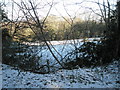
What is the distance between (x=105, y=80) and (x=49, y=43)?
2985mm

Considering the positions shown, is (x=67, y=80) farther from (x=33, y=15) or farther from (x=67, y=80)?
(x=33, y=15)

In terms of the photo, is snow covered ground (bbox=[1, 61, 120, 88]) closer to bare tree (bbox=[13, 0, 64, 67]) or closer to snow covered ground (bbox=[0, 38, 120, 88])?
snow covered ground (bbox=[0, 38, 120, 88])

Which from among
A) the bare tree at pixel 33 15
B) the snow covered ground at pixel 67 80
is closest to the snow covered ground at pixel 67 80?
the snow covered ground at pixel 67 80

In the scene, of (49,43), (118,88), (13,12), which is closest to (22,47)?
(49,43)

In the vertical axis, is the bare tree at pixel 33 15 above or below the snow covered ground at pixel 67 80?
above

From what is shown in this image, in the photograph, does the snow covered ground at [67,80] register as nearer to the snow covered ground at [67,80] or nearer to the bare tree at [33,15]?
the snow covered ground at [67,80]

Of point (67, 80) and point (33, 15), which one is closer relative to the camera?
point (67, 80)

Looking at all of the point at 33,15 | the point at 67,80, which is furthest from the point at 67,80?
the point at 33,15

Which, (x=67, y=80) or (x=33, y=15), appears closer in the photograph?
(x=67, y=80)

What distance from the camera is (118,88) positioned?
7.83 ft

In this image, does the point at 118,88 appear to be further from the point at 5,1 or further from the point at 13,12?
the point at 5,1

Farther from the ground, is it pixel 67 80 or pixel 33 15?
pixel 33 15

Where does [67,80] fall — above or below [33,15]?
below

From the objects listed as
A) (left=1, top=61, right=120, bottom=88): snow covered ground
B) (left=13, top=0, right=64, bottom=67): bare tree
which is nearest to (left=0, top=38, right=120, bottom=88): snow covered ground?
(left=1, top=61, right=120, bottom=88): snow covered ground
